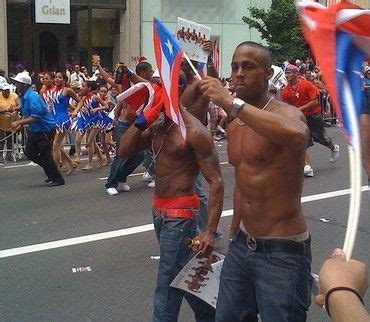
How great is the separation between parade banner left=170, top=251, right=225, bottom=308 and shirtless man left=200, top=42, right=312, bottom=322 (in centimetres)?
40

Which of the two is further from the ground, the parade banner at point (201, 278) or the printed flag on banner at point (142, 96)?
the printed flag on banner at point (142, 96)

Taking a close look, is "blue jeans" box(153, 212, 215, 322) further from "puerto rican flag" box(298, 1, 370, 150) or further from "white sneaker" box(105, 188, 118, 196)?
"white sneaker" box(105, 188, 118, 196)

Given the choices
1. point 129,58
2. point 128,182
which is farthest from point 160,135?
point 129,58

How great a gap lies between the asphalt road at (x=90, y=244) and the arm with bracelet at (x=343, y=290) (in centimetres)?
281

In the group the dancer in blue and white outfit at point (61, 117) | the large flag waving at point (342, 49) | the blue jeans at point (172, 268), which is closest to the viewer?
the large flag waving at point (342, 49)

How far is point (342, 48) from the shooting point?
2396mm

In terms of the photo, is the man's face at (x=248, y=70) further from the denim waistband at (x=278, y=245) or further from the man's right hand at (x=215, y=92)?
the denim waistband at (x=278, y=245)

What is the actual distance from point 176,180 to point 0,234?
3740 mm

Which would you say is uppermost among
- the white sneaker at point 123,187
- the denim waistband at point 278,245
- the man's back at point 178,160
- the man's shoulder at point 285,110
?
the man's shoulder at point 285,110

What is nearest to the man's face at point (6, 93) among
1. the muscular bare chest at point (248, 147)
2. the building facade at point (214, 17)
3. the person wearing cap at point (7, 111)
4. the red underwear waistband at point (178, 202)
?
the person wearing cap at point (7, 111)

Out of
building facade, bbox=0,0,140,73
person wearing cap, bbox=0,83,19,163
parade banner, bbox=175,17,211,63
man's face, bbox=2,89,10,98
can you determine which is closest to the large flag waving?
parade banner, bbox=175,17,211,63

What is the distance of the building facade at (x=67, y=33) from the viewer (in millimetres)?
24766

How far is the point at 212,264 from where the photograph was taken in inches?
145

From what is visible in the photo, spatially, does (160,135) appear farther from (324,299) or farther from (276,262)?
(324,299)
